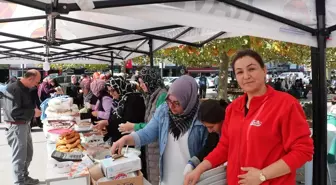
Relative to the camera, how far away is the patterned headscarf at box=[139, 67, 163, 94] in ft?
11.8

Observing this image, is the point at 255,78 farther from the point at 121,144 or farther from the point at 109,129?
the point at 109,129

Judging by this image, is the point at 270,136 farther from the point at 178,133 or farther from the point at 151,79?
the point at 151,79

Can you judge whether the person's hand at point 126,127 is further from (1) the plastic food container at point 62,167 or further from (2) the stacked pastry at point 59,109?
(2) the stacked pastry at point 59,109

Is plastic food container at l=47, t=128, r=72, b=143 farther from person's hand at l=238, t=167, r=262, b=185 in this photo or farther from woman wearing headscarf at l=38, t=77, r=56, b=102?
woman wearing headscarf at l=38, t=77, r=56, b=102

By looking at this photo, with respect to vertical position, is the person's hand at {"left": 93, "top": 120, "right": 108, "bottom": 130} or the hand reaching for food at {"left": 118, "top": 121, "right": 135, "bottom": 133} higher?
the hand reaching for food at {"left": 118, "top": 121, "right": 135, "bottom": 133}

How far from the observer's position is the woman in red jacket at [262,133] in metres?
1.39

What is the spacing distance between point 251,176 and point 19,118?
160 inches

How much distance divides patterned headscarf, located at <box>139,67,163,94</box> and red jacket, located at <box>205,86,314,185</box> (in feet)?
6.79

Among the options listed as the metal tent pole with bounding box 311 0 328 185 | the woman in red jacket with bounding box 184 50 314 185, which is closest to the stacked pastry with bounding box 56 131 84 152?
the woman in red jacket with bounding box 184 50 314 185

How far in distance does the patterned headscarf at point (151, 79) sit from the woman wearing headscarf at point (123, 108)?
6.0 inches

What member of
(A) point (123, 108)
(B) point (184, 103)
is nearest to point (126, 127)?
(B) point (184, 103)

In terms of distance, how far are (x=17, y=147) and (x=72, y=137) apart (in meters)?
2.16

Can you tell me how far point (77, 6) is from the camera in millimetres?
1941

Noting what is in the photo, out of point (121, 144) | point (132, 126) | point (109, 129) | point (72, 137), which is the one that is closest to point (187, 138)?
point (121, 144)
